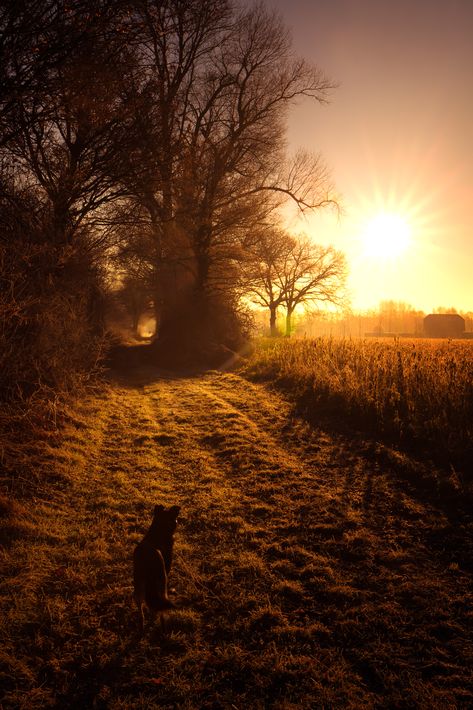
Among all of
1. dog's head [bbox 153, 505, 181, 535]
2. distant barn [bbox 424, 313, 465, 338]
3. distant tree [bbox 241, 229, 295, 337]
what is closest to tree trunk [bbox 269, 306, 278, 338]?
distant tree [bbox 241, 229, 295, 337]

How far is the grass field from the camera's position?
6223 mm

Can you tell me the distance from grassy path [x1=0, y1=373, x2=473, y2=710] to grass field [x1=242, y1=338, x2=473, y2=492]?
0.90 metres

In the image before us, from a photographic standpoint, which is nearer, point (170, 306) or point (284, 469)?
point (284, 469)

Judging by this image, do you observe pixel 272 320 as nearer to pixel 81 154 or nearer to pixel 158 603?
pixel 81 154

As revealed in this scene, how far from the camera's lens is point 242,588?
11.4ft

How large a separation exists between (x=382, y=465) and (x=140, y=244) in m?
13.6

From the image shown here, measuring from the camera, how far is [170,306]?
65.1 feet

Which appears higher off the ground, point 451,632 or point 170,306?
point 170,306

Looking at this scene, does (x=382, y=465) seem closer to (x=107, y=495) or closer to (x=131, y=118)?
(x=107, y=495)

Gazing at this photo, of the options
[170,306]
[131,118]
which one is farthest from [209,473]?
[170,306]

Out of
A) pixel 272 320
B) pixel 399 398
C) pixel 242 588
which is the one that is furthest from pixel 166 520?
pixel 272 320

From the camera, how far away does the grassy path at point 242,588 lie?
8.29ft

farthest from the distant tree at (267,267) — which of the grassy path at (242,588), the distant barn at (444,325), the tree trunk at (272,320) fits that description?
the distant barn at (444,325)

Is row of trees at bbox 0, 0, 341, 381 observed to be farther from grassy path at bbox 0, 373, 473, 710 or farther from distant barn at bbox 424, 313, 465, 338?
distant barn at bbox 424, 313, 465, 338
